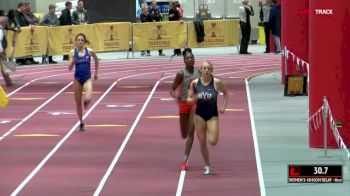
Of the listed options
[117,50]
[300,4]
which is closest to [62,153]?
[300,4]

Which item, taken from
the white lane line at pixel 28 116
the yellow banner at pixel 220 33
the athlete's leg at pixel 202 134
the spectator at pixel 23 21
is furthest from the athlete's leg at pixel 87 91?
the yellow banner at pixel 220 33

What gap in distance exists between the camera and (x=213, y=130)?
16094 mm

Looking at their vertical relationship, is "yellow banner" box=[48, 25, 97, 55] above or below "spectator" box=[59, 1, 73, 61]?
below

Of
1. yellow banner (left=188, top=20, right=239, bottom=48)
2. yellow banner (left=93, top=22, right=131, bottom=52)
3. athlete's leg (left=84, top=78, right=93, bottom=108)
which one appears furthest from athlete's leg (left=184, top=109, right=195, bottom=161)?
yellow banner (left=188, top=20, right=239, bottom=48)

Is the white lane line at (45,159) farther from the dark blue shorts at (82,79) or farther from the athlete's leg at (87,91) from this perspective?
the dark blue shorts at (82,79)

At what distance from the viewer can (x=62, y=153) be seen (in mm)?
18469

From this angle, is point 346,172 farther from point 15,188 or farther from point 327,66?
point 15,188

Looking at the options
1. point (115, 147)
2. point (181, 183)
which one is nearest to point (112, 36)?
point (115, 147)

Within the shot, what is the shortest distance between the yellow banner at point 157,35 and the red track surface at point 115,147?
10.1m

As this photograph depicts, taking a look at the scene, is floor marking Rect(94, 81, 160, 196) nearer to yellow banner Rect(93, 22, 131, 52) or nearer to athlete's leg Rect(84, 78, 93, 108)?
→ athlete's leg Rect(84, 78, 93, 108)

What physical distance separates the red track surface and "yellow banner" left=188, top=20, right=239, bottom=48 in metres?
12.0

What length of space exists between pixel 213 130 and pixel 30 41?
22657 millimetres

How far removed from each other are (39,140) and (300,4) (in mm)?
10299

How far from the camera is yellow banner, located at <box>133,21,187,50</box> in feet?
137
